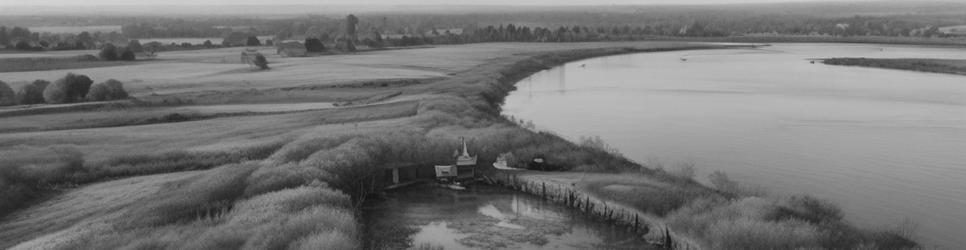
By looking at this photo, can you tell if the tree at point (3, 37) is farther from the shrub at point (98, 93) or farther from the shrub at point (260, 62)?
the shrub at point (98, 93)

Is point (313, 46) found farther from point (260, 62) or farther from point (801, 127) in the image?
point (801, 127)

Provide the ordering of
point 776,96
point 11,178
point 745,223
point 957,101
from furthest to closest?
point 776,96
point 957,101
point 11,178
point 745,223

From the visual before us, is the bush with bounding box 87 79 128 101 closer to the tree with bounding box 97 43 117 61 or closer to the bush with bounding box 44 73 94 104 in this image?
the bush with bounding box 44 73 94 104

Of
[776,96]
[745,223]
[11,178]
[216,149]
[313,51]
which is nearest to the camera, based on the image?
[745,223]

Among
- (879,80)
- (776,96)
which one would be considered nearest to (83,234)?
(776,96)

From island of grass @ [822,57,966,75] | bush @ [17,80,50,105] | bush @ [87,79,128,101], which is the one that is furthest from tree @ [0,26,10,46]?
island of grass @ [822,57,966,75]

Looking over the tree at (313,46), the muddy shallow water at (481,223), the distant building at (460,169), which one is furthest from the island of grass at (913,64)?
the muddy shallow water at (481,223)

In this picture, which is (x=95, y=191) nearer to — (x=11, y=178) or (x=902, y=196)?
(x=11, y=178)

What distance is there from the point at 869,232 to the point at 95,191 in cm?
2059

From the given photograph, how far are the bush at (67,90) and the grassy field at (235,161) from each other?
3331 millimetres

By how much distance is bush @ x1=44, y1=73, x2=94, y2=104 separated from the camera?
53.3 m

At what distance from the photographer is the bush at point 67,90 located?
175 feet

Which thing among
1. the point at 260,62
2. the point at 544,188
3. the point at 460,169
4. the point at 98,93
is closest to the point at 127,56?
the point at 260,62

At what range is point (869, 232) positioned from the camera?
2042 cm
